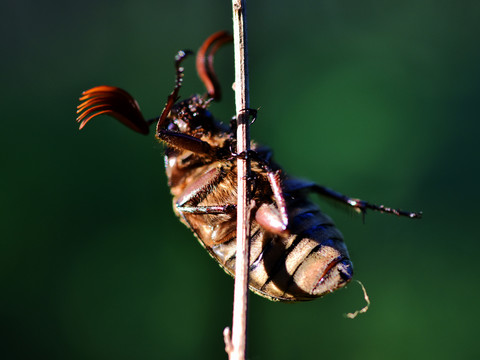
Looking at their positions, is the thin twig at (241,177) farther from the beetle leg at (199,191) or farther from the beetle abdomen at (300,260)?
the beetle leg at (199,191)

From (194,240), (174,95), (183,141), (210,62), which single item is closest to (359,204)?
(183,141)

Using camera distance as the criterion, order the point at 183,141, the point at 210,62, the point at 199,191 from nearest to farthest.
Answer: the point at 183,141
the point at 199,191
the point at 210,62

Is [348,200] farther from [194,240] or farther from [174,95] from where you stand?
[194,240]

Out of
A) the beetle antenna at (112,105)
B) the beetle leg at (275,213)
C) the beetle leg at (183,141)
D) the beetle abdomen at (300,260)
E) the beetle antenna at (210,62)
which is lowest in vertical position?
the beetle abdomen at (300,260)

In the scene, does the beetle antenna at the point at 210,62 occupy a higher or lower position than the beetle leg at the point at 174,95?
higher

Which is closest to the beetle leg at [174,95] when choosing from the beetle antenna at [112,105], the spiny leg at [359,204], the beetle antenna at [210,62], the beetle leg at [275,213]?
the beetle antenna at [112,105]

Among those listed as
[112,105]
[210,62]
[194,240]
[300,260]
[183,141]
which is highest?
[210,62]

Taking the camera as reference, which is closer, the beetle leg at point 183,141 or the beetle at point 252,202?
the beetle at point 252,202
